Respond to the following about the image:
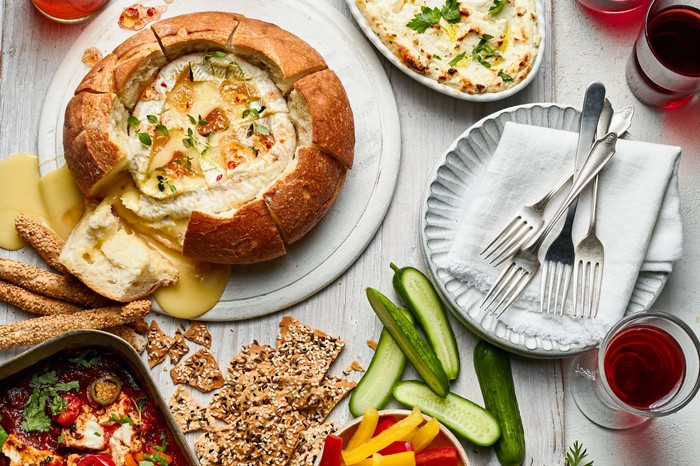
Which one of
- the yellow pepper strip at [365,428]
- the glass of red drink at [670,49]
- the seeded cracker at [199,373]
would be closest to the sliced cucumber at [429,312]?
the yellow pepper strip at [365,428]

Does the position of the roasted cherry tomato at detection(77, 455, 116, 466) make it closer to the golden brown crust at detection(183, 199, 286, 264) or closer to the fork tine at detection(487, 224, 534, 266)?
the golden brown crust at detection(183, 199, 286, 264)

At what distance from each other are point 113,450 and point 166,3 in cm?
188

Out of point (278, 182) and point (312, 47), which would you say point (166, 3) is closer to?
point (312, 47)

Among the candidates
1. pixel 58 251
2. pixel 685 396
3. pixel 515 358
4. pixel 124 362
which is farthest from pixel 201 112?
pixel 685 396

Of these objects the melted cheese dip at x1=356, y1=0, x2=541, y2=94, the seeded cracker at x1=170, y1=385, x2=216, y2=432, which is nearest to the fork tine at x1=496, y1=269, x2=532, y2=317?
the melted cheese dip at x1=356, y1=0, x2=541, y2=94

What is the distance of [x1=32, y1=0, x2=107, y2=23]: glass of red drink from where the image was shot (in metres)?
3.53

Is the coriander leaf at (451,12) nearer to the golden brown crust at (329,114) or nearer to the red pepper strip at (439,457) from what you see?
the golden brown crust at (329,114)

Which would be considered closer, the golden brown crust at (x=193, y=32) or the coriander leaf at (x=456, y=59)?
the golden brown crust at (x=193, y=32)

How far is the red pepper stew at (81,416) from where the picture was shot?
3.22 meters

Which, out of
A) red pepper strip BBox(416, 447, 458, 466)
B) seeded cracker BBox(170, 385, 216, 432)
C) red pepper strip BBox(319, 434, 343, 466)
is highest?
red pepper strip BBox(416, 447, 458, 466)

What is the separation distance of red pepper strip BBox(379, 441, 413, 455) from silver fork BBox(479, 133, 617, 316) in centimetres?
63

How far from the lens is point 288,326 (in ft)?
11.6

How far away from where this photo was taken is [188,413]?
11.4 ft

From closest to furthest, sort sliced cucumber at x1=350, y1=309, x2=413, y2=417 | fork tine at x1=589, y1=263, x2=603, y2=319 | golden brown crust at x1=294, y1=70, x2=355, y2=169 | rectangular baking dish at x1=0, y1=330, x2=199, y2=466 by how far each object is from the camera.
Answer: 1. rectangular baking dish at x1=0, y1=330, x2=199, y2=466
2. golden brown crust at x1=294, y1=70, x2=355, y2=169
3. fork tine at x1=589, y1=263, x2=603, y2=319
4. sliced cucumber at x1=350, y1=309, x2=413, y2=417
